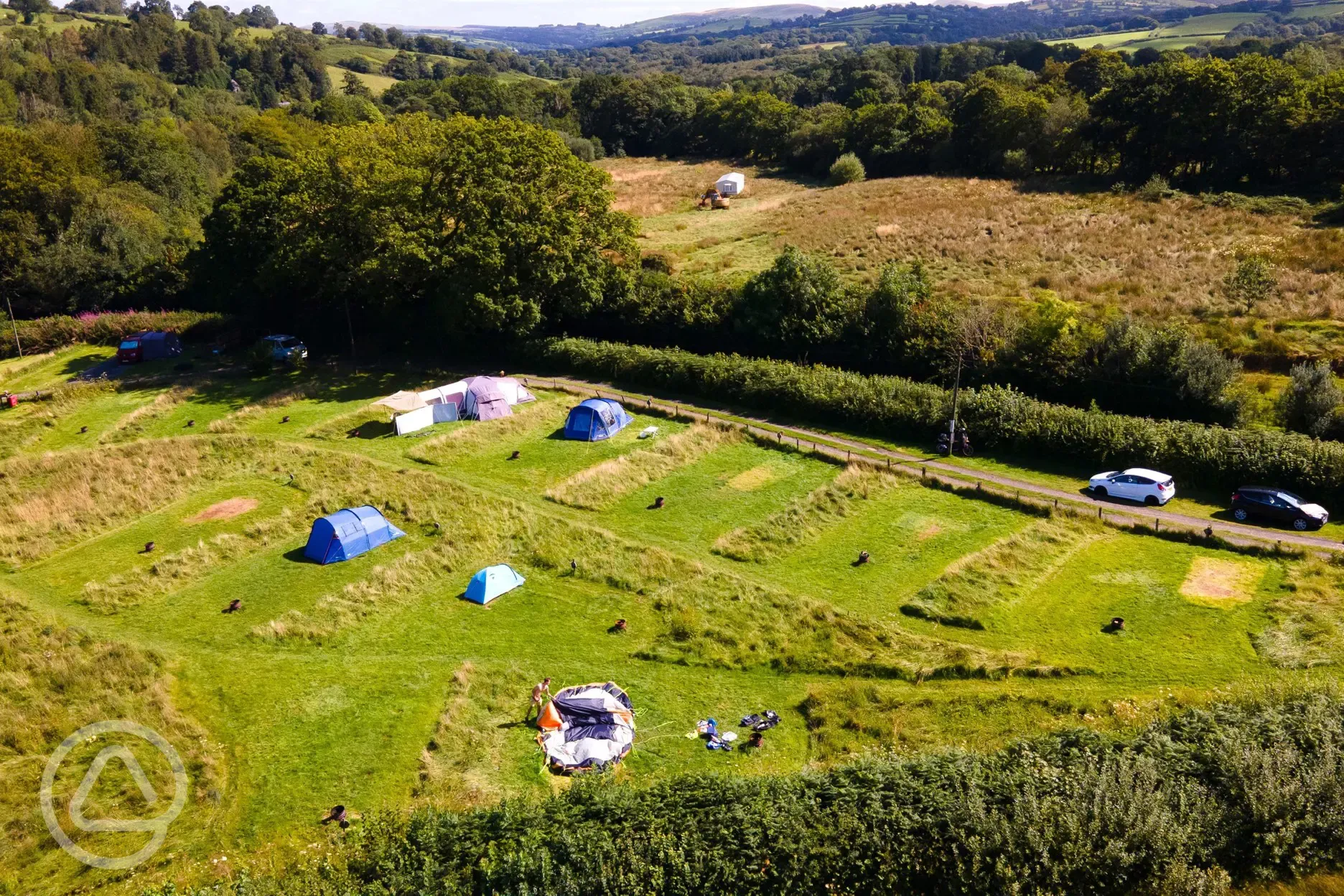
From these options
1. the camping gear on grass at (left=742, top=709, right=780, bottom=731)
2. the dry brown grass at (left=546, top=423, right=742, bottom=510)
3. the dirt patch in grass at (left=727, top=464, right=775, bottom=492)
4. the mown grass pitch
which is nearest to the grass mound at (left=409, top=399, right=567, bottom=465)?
the mown grass pitch

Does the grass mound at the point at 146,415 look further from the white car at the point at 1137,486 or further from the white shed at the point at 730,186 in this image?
the white shed at the point at 730,186

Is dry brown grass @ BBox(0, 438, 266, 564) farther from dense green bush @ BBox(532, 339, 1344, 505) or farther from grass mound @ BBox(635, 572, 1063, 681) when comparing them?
grass mound @ BBox(635, 572, 1063, 681)

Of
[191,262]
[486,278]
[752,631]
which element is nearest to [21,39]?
[191,262]

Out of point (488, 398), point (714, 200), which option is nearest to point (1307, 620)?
point (488, 398)

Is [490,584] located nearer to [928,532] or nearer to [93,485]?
[928,532]

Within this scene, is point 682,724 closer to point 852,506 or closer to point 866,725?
point 866,725

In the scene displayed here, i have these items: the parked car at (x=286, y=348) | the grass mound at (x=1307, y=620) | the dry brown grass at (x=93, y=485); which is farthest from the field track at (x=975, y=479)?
the dry brown grass at (x=93, y=485)
